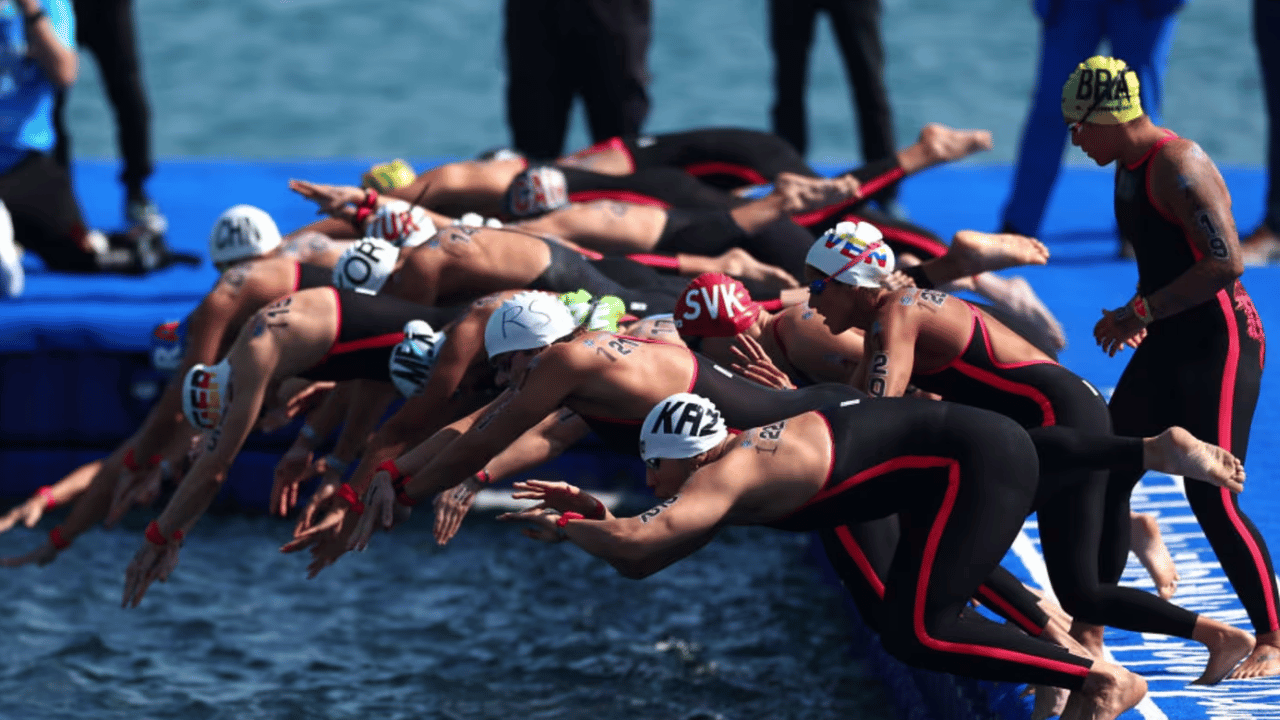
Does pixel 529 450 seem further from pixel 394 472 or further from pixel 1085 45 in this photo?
pixel 1085 45

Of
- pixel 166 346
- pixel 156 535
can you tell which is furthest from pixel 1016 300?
pixel 166 346

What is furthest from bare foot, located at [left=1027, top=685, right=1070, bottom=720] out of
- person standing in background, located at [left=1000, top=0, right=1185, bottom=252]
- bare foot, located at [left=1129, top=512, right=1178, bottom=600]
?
person standing in background, located at [left=1000, top=0, right=1185, bottom=252]

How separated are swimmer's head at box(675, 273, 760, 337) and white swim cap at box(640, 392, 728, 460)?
1.07 m

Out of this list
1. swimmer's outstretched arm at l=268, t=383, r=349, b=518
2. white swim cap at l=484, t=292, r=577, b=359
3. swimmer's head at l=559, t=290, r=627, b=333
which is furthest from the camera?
swimmer's outstretched arm at l=268, t=383, r=349, b=518

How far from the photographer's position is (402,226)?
7816mm

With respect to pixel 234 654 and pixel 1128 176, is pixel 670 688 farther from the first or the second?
pixel 1128 176

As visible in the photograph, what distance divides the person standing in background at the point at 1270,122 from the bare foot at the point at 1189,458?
16.0 feet

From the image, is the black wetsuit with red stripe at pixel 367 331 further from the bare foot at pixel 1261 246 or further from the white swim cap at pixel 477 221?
the bare foot at pixel 1261 246

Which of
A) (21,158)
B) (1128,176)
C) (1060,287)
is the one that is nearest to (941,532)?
(1128,176)

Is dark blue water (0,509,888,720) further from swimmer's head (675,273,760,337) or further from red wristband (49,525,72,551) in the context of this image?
swimmer's head (675,273,760,337)

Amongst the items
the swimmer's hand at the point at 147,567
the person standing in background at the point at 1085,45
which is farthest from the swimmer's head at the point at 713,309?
the person standing in background at the point at 1085,45

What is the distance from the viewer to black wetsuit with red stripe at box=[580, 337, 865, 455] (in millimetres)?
5895

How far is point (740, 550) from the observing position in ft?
32.0

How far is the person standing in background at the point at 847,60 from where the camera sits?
1099 cm
